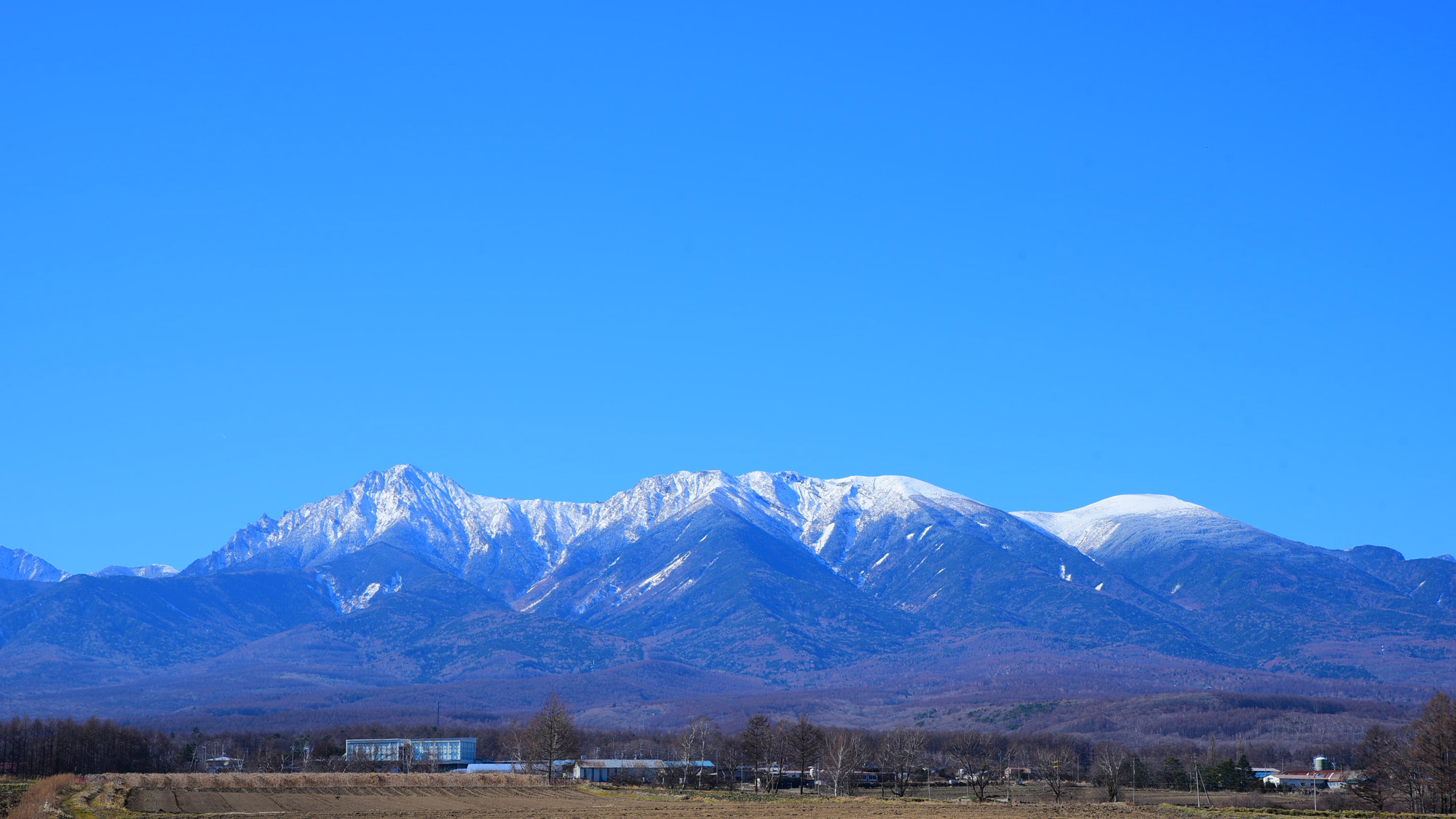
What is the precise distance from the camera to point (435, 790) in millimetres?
116188

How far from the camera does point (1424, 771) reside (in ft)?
344

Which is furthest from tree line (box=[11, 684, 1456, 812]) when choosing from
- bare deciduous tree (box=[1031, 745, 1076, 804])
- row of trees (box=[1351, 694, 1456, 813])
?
row of trees (box=[1351, 694, 1456, 813])

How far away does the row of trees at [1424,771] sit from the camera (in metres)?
101

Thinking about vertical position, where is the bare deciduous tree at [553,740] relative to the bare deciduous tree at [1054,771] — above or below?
above

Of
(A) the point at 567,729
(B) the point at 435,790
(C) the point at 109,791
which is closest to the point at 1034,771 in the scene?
(A) the point at 567,729

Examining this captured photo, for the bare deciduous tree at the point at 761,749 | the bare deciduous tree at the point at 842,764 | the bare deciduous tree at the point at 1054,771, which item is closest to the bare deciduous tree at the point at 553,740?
the bare deciduous tree at the point at 761,749

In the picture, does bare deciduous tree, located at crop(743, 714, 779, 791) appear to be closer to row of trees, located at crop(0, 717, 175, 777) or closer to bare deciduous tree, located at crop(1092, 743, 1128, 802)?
bare deciduous tree, located at crop(1092, 743, 1128, 802)

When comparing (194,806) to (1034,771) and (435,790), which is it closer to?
(435,790)

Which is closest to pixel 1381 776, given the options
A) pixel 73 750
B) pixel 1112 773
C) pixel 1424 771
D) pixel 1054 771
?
pixel 1424 771

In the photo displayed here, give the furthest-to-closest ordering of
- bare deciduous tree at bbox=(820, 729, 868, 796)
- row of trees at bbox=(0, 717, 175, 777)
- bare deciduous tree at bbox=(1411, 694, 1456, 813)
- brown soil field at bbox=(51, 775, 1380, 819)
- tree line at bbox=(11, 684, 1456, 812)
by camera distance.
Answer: row of trees at bbox=(0, 717, 175, 777), tree line at bbox=(11, 684, 1456, 812), bare deciduous tree at bbox=(820, 729, 868, 796), bare deciduous tree at bbox=(1411, 694, 1456, 813), brown soil field at bbox=(51, 775, 1380, 819)

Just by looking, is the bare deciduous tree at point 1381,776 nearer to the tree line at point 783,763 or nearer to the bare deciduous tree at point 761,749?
the tree line at point 783,763

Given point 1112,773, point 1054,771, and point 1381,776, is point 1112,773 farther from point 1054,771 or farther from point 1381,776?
point 1381,776

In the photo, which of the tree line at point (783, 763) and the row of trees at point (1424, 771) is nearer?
the row of trees at point (1424, 771)

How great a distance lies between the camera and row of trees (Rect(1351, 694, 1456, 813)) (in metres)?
101
